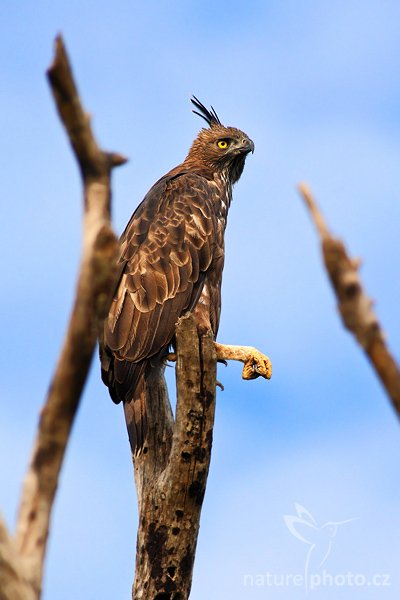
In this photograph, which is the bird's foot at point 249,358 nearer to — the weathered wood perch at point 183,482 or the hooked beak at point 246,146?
the weathered wood perch at point 183,482

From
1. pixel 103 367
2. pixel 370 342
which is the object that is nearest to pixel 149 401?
pixel 103 367

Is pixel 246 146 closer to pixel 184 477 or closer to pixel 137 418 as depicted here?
pixel 137 418

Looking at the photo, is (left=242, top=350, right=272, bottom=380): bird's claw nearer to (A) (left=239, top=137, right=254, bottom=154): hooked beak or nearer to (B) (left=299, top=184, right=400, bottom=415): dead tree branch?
(A) (left=239, top=137, right=254, bottom=154): hooked beak

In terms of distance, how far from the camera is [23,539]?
352cm

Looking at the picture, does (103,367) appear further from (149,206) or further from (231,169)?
(231,169)

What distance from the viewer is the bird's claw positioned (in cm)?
827

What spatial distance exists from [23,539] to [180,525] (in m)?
3.95

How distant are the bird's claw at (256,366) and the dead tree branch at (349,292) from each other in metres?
5.23

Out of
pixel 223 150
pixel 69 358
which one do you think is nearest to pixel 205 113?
pixel 223 150

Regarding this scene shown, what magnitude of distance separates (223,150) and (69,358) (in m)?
7.70

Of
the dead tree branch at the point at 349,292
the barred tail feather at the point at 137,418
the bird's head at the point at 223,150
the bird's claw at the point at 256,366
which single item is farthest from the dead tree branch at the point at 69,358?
the bird's head at the point at 223,150

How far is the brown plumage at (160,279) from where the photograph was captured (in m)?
8.12

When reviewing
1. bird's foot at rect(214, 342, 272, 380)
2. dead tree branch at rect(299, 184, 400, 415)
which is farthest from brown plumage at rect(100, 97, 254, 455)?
dead tree branch at rect(299, 184, 400, 415)

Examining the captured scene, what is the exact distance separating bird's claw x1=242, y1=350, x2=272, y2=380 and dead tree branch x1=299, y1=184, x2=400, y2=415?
17.2 ft
